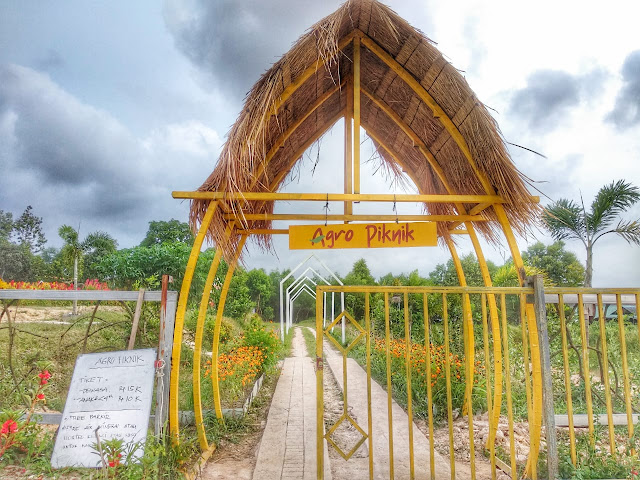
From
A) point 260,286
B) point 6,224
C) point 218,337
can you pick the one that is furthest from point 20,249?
point 218,337

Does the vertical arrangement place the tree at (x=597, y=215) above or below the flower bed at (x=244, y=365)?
above

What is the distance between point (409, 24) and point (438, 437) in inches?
163

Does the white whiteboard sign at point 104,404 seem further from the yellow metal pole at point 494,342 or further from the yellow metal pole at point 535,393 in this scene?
the yellow metal pole at point 535,393

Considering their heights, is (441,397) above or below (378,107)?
below

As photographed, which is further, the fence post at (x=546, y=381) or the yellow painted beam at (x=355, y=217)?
the yellow painted beam at (x=355, y=217)

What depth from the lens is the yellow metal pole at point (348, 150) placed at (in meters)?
4.02

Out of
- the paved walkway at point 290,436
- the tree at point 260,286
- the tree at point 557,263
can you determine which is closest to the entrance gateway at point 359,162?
the paved walkway at point 290,436

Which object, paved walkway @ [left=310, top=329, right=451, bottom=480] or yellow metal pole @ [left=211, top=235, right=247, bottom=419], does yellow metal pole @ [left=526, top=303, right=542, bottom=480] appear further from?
yellow metal pole @ [left=211, top=235, right=247, bottom=419]

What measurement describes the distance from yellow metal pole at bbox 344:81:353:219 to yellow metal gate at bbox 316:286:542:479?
1.07 metres

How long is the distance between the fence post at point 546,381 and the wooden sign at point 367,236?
34.8 inches

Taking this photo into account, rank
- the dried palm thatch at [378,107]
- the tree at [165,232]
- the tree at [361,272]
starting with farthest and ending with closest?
the tree at [165,232], the tree at [361,272], the dried palm thatch at [378,107]

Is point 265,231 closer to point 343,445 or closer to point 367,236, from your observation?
point 367,236

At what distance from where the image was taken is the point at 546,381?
3.09 metres

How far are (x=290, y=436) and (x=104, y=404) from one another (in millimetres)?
1958
